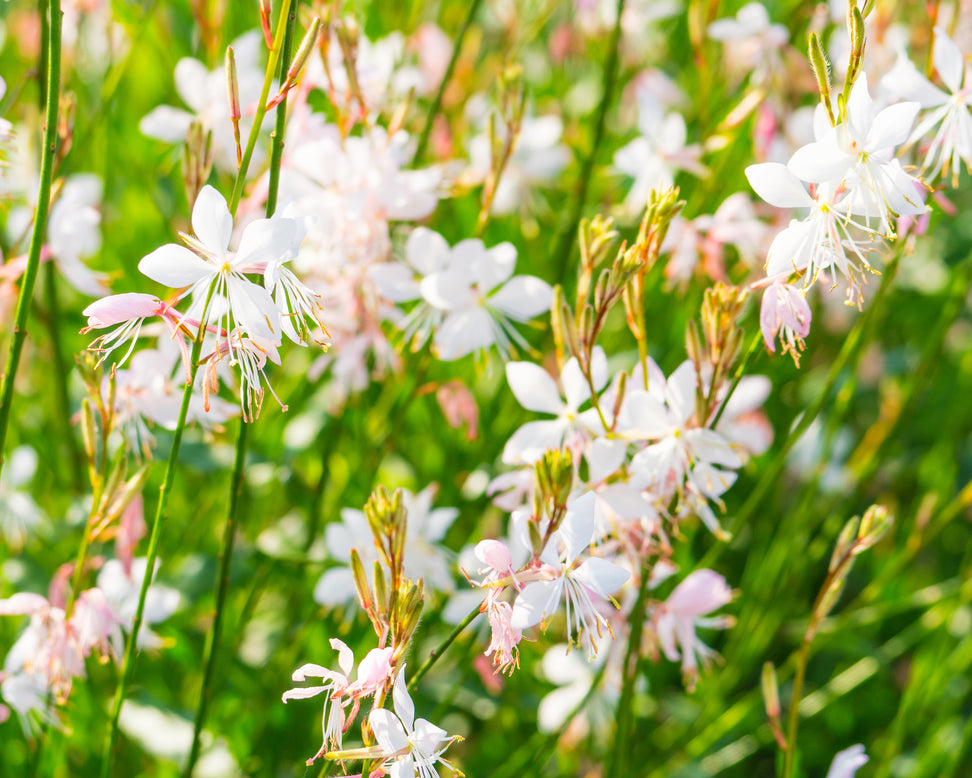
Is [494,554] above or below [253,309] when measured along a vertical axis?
below

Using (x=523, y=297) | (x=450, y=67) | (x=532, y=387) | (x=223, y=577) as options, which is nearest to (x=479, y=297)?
(x=523, y=297)

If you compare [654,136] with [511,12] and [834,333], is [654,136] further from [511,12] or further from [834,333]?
[834,333]

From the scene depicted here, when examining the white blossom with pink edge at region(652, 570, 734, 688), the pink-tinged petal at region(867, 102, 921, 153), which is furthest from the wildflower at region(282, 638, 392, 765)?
the pink-tinged petal at region(867, 102, 921, 153)

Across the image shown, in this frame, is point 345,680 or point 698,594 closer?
point 345,680

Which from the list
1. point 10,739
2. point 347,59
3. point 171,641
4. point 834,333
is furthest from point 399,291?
point 834,333

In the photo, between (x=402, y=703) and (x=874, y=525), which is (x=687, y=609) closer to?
(x=874, y=525)

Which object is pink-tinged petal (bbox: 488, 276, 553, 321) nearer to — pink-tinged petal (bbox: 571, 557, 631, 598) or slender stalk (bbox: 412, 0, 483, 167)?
slender stalk (bbox: 412, 0, 483, 167)
